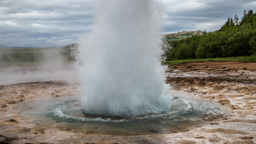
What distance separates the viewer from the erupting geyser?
7105 mm

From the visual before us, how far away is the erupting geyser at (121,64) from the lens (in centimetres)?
711

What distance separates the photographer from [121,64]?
7145 mm

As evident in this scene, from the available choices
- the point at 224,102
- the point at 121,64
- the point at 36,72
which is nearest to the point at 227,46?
the point at 36,72

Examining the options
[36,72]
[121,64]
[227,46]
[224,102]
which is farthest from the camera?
[227,46]

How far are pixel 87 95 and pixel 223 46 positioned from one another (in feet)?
116

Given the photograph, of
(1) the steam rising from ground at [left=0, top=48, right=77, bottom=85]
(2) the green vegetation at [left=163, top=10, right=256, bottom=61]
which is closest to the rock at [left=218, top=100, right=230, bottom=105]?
(1) the steam rising from ground at [left=0, top=48, right=77, bottom=85]

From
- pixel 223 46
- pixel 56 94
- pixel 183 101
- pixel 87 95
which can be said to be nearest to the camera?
pixel 87 95

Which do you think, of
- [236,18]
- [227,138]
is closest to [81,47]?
[227,138]

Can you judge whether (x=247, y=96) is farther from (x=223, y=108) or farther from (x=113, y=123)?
(x=113, y=123)

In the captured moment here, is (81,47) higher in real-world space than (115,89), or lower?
higher

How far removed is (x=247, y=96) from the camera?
29.8ft

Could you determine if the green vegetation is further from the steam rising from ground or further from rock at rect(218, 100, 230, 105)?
rock at rect(218, 100, 230, 105)

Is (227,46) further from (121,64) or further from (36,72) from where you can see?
(121,64)

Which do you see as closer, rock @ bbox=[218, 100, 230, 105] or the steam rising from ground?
rock @ bbox=[218, 100, 230, 105]
